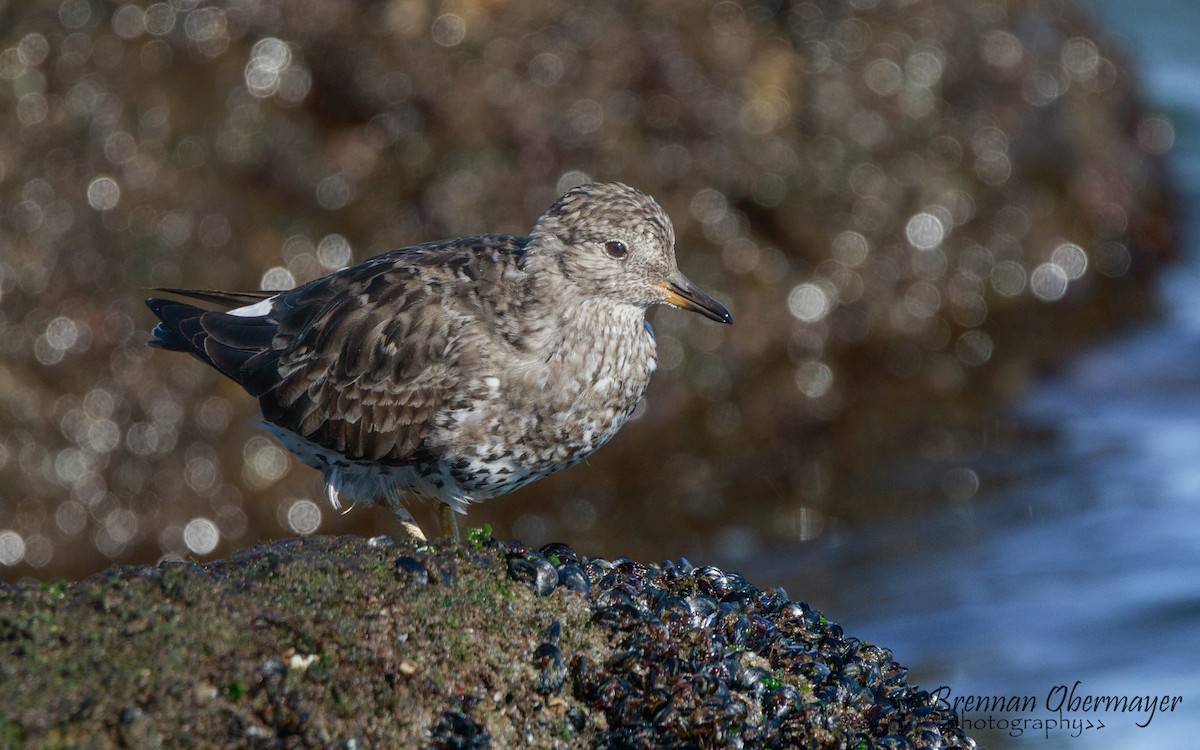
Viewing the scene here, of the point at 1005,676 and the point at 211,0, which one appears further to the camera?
the point at 211,0

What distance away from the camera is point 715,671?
13.3ft

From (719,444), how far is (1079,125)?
4.38 metres

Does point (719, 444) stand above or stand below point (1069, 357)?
below

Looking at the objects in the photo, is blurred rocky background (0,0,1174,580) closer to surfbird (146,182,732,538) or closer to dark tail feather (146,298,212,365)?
dark tail feather (146,298,212,365)

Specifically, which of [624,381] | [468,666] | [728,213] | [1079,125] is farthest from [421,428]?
[1079,125]

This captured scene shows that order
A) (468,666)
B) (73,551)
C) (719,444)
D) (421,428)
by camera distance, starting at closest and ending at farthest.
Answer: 1. (468,666)
2. (421,428)
3. (73,551)
4. (719,444)

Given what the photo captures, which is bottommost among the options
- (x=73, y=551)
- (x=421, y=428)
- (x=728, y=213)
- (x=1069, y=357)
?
(x=73, y=551)

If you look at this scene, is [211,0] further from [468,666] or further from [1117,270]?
[1117,270]

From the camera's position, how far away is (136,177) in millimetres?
8508

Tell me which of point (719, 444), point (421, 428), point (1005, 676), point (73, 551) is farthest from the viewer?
point (719, 444)

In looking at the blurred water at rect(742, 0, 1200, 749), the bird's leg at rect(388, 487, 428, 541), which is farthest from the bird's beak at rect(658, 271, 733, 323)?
the blurred water at rect(742, 0, 1200, 749)

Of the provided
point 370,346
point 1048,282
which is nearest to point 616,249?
point 370,346

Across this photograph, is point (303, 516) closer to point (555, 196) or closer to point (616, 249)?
point (555, 196)

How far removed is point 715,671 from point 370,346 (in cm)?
237
